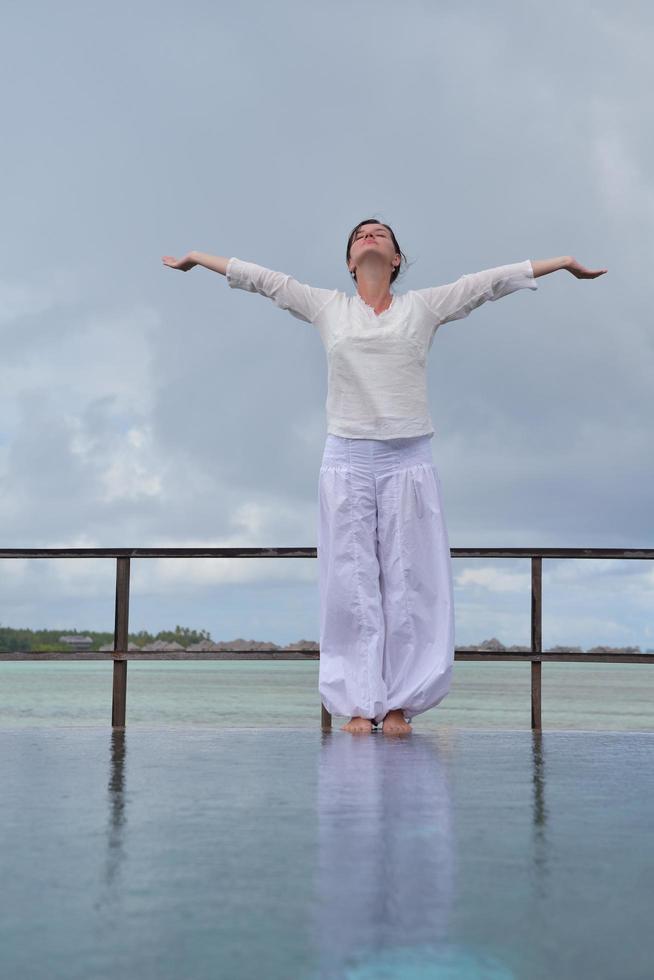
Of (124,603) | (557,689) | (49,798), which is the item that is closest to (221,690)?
(557,689)

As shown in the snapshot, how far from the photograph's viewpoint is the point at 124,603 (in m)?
4.45

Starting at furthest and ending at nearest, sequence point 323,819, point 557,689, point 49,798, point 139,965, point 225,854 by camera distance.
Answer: point 557,689 → point 49,798 → point 323,819 → point 225,854 → point 139,965

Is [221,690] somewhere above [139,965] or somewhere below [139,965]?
below

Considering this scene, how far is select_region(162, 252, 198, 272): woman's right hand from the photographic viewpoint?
3.50 m

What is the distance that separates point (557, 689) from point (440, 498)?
4110 centimetres

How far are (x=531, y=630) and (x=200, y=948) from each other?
147 inches

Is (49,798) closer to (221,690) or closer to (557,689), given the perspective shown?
(221,690)

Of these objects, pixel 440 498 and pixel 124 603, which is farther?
pixel 124 603

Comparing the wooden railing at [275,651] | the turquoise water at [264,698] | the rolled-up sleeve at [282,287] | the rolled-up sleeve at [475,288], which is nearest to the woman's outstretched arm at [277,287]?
the rolled-up sleeve at [282,287]

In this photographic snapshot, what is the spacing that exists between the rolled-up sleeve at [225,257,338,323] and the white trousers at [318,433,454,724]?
1.46 feet

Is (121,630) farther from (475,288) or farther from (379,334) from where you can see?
(475,288)

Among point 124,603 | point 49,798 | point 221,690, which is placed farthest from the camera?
point 221,690

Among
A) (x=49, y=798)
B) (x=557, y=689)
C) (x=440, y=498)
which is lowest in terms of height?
(x=557, y=689)

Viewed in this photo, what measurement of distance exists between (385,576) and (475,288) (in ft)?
3.14
